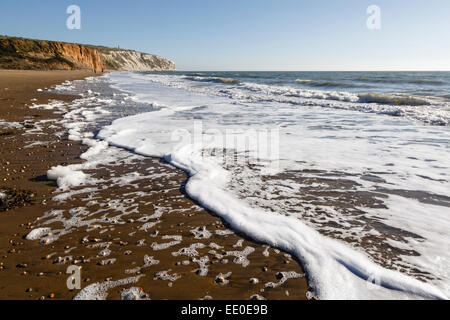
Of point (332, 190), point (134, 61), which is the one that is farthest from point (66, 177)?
point (134, 61)

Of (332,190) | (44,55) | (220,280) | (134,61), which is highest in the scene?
(134,61)

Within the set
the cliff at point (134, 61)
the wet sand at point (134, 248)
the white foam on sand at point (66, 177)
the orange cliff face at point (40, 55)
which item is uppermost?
the cliff at point (134, 61)

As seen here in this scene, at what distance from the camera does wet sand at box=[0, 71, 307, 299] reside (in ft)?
6.67

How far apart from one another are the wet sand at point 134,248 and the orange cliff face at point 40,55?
59.7 meters

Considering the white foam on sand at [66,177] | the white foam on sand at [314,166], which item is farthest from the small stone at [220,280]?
the white foam on sand at [66,177]

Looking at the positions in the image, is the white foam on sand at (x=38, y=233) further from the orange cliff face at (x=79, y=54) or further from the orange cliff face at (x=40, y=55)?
the orange cliff face at (x=79, y=54)

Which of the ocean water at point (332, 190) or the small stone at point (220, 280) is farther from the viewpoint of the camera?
the ocean water at point (332, 190)

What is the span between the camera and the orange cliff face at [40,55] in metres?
50.8

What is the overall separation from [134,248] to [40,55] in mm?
71943

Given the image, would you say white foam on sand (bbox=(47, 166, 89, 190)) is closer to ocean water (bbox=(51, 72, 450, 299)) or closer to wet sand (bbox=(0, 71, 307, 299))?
wet sand (bbox=(0, 71, 307, 299))

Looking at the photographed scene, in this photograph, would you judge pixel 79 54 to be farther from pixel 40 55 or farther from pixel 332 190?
pixel 332 190

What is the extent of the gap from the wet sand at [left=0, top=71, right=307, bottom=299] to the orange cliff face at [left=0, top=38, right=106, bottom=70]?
59696mm

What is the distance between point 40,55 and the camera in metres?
57.8

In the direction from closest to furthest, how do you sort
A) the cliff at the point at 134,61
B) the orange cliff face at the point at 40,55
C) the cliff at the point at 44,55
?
the orange cliff face at the point at 40,55 < the cliff at the point at 44,55 < the cliff at the point at 134,61
